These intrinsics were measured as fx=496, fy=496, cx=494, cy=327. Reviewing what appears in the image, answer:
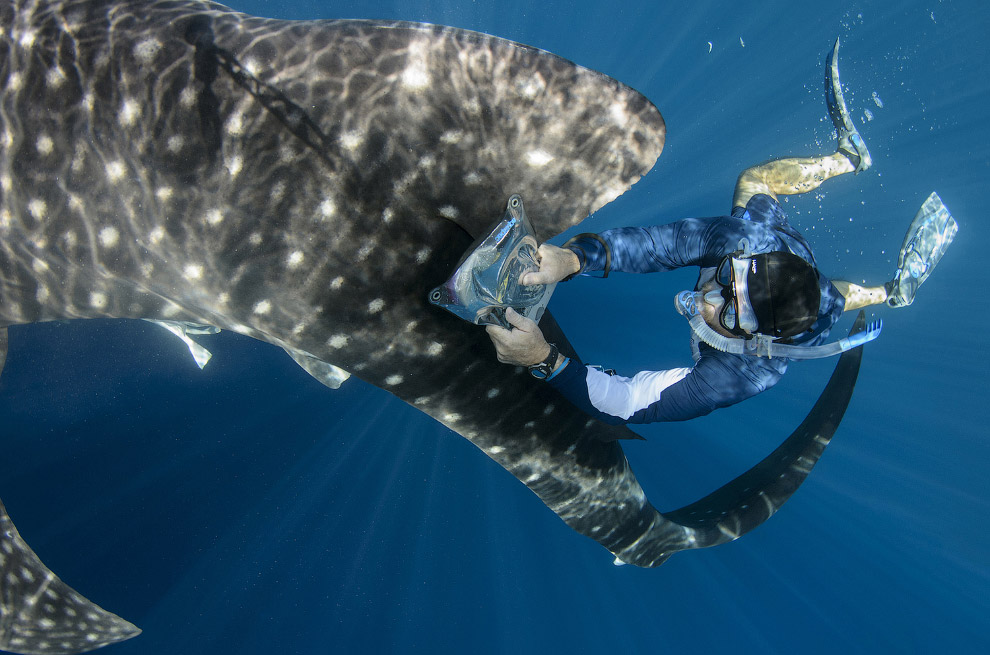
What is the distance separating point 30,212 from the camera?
7.62 feet

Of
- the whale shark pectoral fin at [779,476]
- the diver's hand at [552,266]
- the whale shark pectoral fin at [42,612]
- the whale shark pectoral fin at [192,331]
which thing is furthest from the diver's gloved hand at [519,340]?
the whale shark pectoral fin at [192,331]

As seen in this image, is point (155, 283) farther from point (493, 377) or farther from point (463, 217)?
point (493, 377)

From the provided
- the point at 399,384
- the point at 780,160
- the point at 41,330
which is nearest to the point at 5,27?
the point at 399,384

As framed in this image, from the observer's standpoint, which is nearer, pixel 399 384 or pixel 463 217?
pixel 463 217

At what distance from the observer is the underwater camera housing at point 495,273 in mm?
2111

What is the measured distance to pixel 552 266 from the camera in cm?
233

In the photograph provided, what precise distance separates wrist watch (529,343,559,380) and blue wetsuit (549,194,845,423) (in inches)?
2.4

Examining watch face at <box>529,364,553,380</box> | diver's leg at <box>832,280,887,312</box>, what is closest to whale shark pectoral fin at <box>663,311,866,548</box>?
diver's leg at <box>832,280,887,312</box>

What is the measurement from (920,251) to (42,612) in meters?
7.84

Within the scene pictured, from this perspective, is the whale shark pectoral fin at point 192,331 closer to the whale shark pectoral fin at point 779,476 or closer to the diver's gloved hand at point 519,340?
the diver's gloved hand at point 519,340

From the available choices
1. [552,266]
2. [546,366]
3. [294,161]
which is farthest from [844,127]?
[294,161]

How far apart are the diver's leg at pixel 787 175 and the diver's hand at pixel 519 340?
2521mm

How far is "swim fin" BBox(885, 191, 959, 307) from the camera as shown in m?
4.89

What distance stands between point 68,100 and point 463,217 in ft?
5.71
